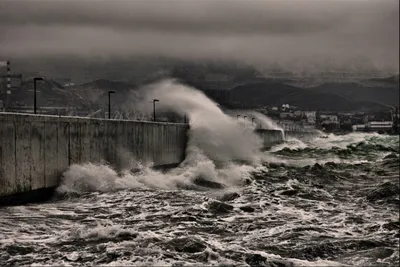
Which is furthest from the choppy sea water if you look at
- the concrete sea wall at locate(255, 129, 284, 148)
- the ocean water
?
the concrete sea wall at locate(255, 129, 284, 148)

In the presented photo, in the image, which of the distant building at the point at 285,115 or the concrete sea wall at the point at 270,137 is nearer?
the concrete sea wall at the point at 270,137

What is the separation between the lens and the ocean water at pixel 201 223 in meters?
8.23

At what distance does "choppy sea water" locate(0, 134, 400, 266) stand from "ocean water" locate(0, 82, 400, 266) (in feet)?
0.07

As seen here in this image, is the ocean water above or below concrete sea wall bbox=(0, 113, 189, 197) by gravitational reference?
Result: below

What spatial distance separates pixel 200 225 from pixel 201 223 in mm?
259

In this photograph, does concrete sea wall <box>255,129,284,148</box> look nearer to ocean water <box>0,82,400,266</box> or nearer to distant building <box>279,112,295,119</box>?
distant building <box>279,112,295,119</box>

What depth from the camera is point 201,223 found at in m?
11.5

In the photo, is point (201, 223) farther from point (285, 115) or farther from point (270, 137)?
point (285, 115)

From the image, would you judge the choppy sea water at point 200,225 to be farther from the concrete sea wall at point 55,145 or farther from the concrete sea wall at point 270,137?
the concrete sea wall at point 270,137

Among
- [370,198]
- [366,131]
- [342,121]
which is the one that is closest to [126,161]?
[370,198]

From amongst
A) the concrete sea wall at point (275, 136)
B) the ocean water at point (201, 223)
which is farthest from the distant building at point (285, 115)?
the ocean water at point (201, 223)

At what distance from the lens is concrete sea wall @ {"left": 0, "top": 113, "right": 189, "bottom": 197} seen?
47.8ft

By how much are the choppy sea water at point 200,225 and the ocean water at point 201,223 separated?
21 millimetres

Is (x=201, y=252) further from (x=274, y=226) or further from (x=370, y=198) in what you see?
(x=370, y=198)
